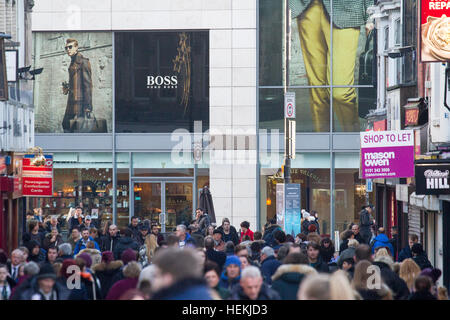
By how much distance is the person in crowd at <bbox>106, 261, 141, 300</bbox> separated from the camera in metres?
10.2

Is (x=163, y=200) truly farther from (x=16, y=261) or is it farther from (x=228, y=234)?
(x=16, y=261)

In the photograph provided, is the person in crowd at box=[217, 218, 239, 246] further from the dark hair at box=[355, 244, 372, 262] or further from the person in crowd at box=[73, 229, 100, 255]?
the dark hair at box=[355, 244, 372, 262]

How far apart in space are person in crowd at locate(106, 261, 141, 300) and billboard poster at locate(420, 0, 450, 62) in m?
7.52

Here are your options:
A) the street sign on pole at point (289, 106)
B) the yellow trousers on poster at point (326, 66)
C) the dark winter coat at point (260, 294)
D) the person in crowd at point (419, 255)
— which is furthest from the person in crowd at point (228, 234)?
the yellow trousers on poster at point (326, 66)

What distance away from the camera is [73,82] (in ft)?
107

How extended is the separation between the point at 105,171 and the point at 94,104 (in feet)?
7.77

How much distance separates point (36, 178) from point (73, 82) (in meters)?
9.94

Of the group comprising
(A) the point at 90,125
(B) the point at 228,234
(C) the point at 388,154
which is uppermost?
(A) the point at 90,125

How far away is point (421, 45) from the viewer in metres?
16.1

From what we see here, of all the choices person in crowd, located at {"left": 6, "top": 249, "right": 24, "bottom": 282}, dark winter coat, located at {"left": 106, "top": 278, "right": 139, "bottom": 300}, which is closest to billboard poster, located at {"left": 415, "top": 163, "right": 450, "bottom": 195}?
person in crowd, located at {"left": 6, "top": 249, "right": 24, "bottom": 282}

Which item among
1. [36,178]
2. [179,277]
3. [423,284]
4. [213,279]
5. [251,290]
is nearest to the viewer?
[179,277]

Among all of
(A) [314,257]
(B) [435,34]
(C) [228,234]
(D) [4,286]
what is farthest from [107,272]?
(C) [228,234]

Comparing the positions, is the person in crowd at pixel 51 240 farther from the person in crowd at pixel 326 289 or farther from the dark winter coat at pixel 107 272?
the person in crowd at pixel 326 289

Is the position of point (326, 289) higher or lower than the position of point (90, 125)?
lower
